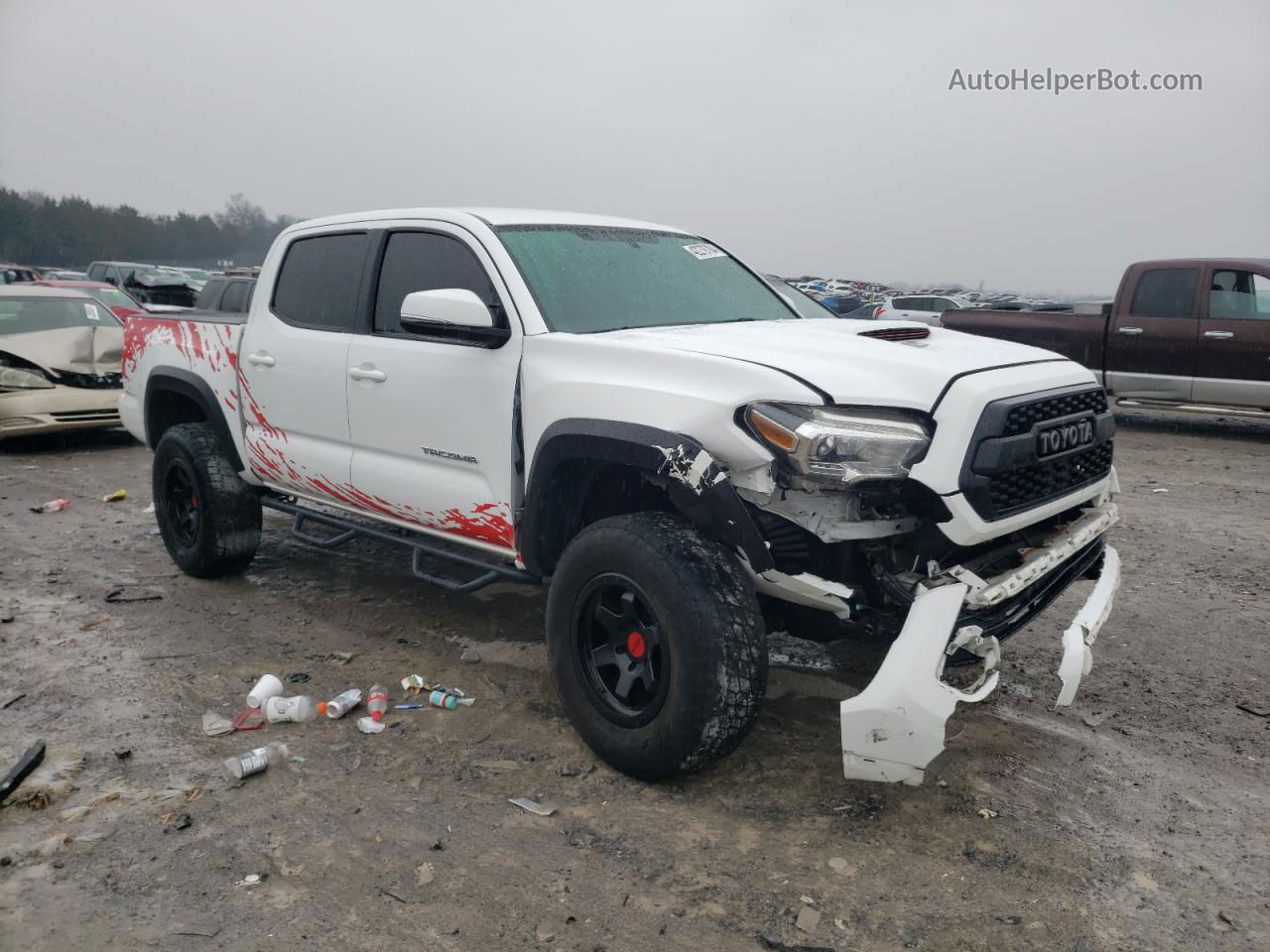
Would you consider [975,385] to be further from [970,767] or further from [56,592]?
[56,592]

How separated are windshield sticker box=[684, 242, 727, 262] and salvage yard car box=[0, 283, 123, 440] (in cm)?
736

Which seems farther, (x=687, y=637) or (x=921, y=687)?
(x=687, y=637)

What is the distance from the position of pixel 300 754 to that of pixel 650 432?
169 centimetres

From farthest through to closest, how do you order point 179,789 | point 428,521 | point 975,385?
point 428,521 < point 179,789 < point 975,385

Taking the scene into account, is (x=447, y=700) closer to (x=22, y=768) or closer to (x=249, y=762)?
(x=249, y=762)

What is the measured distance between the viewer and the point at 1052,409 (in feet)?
10.3

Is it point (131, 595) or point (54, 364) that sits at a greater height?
point (54, 364)

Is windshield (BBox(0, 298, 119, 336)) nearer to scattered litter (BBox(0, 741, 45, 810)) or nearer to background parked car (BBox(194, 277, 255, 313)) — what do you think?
background parked car (BBox(194, 277, 255, 313))

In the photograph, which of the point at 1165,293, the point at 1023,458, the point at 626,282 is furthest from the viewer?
the point at 1165,293

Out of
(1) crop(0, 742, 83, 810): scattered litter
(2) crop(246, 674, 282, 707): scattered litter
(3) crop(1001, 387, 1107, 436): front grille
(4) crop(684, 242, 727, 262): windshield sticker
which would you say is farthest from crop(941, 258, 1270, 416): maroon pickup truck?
(1) crop(0, 742, 83, 810): scattered litter

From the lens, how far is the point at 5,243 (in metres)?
57.9

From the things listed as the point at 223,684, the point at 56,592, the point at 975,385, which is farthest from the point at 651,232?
the point at 56,592

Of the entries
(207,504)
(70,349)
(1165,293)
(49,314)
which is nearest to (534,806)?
(207,504)

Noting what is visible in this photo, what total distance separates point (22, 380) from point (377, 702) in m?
7.65
